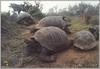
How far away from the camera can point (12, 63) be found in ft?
8.00

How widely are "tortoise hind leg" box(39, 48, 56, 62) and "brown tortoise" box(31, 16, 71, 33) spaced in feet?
1.11

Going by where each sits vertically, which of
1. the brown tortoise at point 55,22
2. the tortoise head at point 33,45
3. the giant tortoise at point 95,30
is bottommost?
the tortoise head at point 33,45

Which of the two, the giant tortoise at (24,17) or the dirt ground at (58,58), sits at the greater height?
the giant tortoise at (24,17)

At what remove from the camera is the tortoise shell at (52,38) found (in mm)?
2671

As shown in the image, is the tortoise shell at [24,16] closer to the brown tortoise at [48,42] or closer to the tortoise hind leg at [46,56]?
the brown tortoise at [48,42]

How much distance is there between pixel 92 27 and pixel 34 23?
2.58ft

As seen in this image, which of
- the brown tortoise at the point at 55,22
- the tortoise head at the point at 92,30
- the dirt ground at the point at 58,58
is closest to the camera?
the dirt ground at the point at 58,58

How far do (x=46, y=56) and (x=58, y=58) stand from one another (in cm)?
13

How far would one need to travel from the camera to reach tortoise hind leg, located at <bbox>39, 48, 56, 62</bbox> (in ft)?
8.55

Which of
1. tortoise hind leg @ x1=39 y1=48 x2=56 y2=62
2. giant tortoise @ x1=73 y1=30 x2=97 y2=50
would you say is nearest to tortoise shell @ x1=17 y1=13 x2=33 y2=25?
tortoise hind leg @ x1=39 y1=48 x2=56 y2=62

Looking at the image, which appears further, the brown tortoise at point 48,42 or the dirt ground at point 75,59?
the brown tortoise at point 48,42

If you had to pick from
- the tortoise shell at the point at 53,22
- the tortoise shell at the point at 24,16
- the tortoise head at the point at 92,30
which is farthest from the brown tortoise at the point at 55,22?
the tortoise head at the point at 92,30

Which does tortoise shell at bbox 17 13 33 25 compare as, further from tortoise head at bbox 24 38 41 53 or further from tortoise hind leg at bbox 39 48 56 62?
tortoise hind leg at bbox 39 48 56 62

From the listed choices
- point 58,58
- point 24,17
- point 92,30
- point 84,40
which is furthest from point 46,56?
point 24,17
